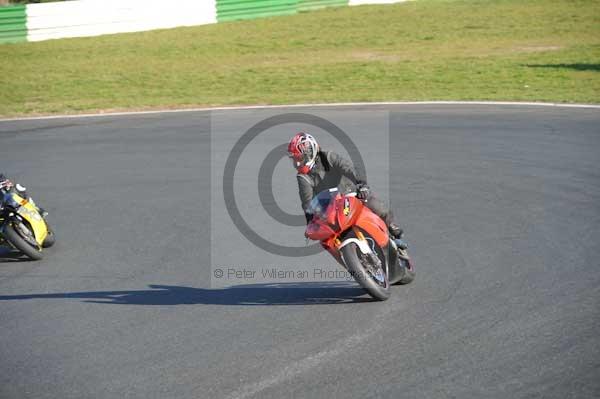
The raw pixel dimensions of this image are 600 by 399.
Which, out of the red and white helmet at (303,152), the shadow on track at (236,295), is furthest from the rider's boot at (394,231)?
the red and white helmet at (303,152)

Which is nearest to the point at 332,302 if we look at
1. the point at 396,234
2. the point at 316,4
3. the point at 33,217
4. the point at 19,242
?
the point at 396,234

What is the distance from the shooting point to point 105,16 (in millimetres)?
33344

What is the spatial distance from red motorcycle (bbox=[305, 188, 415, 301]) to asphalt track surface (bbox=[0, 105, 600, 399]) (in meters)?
0.30

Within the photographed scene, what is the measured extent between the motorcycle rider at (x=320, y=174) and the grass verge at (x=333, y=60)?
40.8ft

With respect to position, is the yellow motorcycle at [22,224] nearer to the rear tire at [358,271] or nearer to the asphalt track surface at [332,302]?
the asphalt track surface at [332,302]

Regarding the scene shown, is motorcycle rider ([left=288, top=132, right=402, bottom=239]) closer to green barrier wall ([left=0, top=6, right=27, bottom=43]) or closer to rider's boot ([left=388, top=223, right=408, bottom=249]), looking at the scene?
rider's boot ([left=388, top=223, right=408, bottom=249])

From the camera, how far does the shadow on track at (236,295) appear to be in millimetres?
8383

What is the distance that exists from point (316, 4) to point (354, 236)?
3184cm

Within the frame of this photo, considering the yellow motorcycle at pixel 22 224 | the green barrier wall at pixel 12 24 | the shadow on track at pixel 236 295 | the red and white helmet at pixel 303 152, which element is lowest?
the shadow on track at pixel 236 295

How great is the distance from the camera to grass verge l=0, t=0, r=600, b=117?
2277 centimetres

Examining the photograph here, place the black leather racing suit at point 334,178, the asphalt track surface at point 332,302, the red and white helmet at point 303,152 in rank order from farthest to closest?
the black leather racing suit at point 334,178
the red and white helmet at point 303,152
the asphalt track surface at point 332,302

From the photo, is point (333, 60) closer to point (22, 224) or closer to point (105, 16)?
point (105, 16)

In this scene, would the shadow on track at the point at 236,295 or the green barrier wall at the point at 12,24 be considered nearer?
the shadow on track at the point at 236,295

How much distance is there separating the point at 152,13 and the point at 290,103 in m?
14.0
